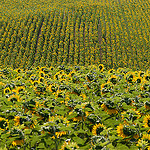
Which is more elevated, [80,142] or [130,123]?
[130,123]

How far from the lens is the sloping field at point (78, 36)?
2380cm

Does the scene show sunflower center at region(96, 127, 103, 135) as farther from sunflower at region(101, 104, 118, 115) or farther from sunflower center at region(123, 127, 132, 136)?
sunflower at region(101, 104, 118, 115)

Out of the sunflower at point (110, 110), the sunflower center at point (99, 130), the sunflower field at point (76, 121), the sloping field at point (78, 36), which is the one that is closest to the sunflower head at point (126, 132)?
the sunflower field at point (76, 121)

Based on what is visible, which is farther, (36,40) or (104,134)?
(36,40)

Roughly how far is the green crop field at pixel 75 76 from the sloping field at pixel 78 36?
0.38ft

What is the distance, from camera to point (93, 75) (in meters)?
5.81

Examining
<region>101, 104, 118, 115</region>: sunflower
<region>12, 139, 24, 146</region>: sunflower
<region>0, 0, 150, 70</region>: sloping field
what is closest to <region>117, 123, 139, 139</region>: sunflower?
<region>101, 104, 118, 115</region>: sunflower

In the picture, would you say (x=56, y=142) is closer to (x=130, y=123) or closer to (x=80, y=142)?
(x=80, y=142)

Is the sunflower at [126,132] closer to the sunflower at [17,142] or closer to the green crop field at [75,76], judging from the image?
the green crop field at [75,76]

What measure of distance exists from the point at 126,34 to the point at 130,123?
25.3 m

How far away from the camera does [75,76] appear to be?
598 centimetres

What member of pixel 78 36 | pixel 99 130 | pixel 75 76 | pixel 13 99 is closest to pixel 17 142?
pixel 99 130

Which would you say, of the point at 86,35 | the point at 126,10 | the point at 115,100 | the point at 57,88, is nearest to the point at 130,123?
the point at 115,100

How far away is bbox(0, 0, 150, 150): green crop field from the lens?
3121 millimetres
